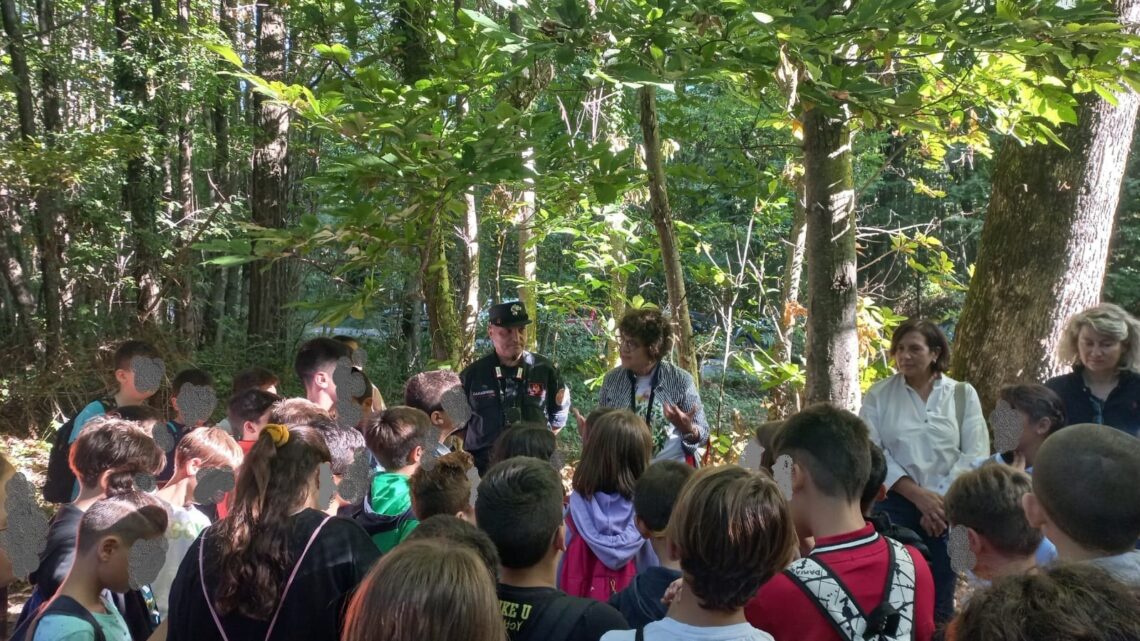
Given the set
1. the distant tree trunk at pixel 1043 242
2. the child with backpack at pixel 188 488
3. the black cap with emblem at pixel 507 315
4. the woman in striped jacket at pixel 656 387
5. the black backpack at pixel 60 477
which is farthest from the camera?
the distant tree trunk at pixel 1043 242

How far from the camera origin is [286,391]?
32.1ft

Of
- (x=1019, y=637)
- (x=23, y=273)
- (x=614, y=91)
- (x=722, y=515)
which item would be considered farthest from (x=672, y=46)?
(x=23, y=273)

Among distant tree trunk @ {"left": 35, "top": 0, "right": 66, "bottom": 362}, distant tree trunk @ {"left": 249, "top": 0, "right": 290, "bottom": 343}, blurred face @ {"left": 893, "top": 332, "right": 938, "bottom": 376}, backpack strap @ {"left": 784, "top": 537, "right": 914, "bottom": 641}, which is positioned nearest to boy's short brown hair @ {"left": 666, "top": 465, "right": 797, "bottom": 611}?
backpack strap @ {"left": 784, "top": 537, "right": 914, "bottom": 641}

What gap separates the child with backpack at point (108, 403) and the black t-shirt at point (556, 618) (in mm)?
2414

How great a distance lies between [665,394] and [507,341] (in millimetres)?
971

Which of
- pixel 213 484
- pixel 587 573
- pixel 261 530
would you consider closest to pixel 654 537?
pixel 587 573

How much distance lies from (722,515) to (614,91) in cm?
595

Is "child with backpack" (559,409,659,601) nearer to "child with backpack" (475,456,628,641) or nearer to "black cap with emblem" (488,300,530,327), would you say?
"child with backpack" (475,456,628,641)

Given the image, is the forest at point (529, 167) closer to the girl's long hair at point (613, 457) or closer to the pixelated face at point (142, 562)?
the girl's long hair at point (613, 457)

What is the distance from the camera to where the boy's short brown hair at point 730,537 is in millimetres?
1880

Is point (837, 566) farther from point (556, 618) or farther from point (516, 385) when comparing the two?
point (516, 385)

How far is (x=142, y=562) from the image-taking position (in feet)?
7.41

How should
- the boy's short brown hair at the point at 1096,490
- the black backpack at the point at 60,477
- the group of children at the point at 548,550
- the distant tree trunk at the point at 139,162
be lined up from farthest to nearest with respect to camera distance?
the distant tree trunk at the point at 139,162 → the black backpack at the point at 60,477 → the boy's short brown hair at the point at 1096,490 → the group of children at the point at 548,550

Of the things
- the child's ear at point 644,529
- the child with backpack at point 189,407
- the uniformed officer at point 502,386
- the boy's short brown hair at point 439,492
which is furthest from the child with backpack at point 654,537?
the child with backpack at point 189,407
